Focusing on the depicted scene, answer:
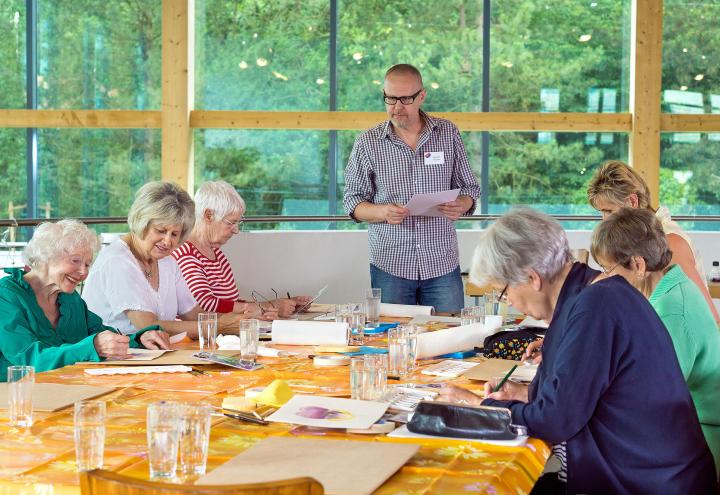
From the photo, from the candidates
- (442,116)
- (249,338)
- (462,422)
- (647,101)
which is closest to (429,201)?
(249,338)

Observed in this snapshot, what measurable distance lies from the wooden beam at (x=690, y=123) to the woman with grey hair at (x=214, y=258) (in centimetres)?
603

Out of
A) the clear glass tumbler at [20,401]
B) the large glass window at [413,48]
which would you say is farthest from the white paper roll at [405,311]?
the large glass window at [413,48]

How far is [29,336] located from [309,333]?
0.95 metres

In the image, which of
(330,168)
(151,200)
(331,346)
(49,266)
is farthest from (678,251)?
(330,168)

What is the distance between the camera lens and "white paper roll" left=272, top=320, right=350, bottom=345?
3.60m

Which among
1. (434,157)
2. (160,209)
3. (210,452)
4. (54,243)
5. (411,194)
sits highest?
(434,157)

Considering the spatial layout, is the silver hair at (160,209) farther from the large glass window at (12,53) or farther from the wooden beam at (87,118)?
the large glass window at (12,53)

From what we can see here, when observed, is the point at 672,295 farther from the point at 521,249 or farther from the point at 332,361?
the point at 332,361

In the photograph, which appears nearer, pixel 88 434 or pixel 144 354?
pixel 88 434

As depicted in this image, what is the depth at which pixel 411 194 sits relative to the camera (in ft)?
18.0

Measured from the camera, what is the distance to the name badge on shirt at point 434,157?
5.46 metres

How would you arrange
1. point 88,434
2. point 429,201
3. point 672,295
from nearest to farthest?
1. point 88,434
2. point 672,295
3. point 429,201

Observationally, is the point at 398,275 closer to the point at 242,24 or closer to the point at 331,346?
the point at 331,346

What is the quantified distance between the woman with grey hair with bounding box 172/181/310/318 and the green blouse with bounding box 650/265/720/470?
6.32 feet
